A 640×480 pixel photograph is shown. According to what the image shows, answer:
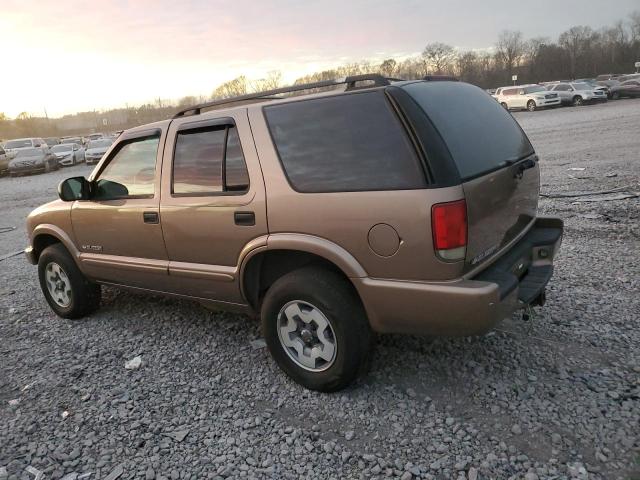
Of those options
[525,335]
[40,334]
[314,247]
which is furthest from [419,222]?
[40,334]

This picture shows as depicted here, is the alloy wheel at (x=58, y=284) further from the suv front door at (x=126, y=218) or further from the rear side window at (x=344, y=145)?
the rear side window at (x=344, y=145)

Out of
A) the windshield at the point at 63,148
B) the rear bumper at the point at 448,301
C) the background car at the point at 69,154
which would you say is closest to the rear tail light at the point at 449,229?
the rear bumper at the point at 448,301

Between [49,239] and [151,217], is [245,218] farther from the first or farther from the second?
[49,239]

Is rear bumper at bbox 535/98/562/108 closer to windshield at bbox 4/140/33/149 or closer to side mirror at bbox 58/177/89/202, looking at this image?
windshield at bbox 4/140/33/149

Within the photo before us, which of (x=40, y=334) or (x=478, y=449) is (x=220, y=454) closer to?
(x=478, y=449)

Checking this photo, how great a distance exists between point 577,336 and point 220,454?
256 cm

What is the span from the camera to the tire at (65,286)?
15.2 ft

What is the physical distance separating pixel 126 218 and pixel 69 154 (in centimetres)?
2602

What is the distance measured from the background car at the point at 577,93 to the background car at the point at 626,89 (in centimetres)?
234

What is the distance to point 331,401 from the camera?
10.2 feet

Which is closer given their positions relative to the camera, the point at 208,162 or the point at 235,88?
the point at 208,162

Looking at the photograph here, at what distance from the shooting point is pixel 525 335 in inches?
142

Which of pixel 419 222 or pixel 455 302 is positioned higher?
pixel 419 222

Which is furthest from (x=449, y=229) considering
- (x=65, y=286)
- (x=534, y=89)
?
(x=534, y=89)
